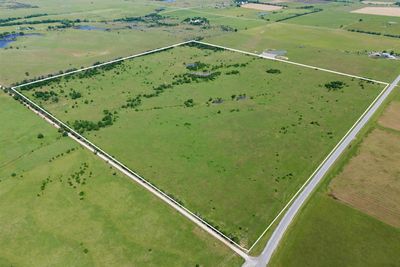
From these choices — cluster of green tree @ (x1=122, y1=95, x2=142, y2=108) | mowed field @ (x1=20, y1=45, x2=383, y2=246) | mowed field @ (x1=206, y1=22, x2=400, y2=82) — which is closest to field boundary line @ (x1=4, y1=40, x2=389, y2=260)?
mowed field @ (x1=20, y1=45, x2=383, y2=246)

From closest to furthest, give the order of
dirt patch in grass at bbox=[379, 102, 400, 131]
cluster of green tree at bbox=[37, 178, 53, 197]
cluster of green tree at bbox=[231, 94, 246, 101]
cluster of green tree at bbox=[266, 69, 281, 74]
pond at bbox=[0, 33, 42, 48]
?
cluster of green tree at bbox=[37, 178, 53, 197], dirt patch in grass at bbox=[379, 102, 400, 131], cluster of green tree at bbox=[231, 94, 246, 101], cluster of green tree at bbox=[266, 69, 281, 74], pond at bbox=[0, 33, 42, 48]

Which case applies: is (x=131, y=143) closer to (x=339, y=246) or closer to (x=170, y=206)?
(x=170, y=206)

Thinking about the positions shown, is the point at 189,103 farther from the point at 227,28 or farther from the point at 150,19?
the point at 150,19

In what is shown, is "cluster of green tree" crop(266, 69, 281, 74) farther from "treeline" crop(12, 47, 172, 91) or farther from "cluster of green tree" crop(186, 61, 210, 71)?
"treeline" crop(12, 47, 172, 91)

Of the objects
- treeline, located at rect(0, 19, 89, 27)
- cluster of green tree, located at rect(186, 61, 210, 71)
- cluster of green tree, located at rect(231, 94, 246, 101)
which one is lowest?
cluster of green tree, located at rect(231, 94, 246, 101)

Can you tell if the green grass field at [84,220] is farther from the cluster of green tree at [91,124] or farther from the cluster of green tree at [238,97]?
the cluster of green tree at [238,97]

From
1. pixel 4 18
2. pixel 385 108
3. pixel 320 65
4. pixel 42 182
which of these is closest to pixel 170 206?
pixel 42 182

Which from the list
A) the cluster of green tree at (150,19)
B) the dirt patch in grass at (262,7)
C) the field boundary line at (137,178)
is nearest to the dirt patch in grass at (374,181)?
the field boundary line at (137,178)
